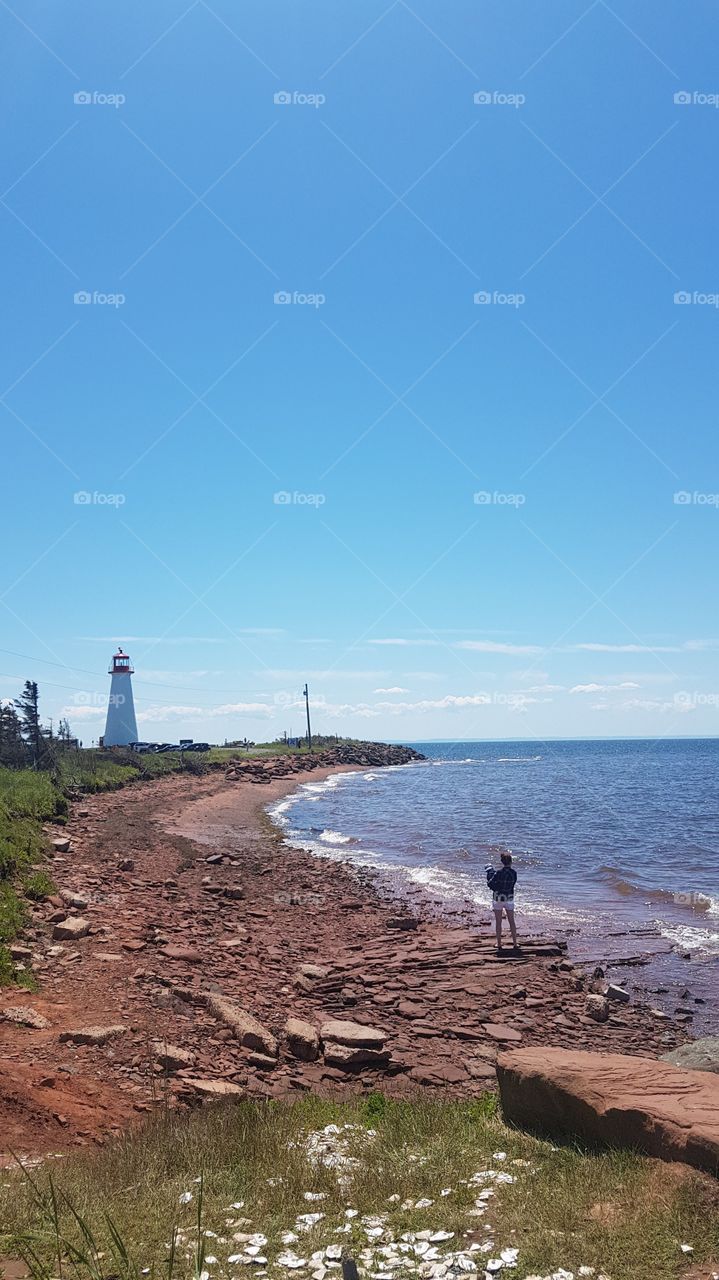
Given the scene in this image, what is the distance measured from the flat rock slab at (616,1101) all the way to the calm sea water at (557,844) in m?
9.57

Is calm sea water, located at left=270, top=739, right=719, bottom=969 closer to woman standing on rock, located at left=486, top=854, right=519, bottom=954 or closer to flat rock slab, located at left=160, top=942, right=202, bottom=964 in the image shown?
woman standing on rock, located at left=486, top=854, right=519, bottom=954

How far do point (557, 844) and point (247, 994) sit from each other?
67.1 ft

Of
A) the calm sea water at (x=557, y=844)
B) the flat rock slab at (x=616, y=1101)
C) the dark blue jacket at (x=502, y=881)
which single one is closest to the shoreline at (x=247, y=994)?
the dark blue jacket at (x=502, y=881)

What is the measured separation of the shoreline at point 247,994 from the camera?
845 centimetres

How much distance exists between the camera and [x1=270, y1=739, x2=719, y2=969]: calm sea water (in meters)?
19.4

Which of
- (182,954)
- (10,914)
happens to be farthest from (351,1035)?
(10,914)

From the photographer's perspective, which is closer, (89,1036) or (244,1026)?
(89,1036)

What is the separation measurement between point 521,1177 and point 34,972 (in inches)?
314

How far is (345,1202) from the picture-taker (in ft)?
18.9

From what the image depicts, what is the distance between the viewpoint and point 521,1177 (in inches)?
241

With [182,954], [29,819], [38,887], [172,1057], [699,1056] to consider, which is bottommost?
[699,1056]

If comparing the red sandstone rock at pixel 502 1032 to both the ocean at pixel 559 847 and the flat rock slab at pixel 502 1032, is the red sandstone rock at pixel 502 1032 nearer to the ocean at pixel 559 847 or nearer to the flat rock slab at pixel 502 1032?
the flat rock slab at pixel 502 1032

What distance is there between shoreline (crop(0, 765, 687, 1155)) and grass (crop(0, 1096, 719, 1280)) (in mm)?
1298

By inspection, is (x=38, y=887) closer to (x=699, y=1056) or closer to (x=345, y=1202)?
(x=345, y=1202)
